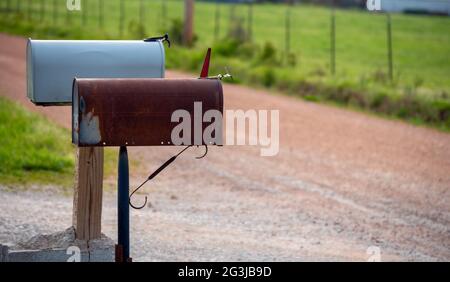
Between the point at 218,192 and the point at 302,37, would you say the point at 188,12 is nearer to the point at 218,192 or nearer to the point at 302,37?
the point at 302,37

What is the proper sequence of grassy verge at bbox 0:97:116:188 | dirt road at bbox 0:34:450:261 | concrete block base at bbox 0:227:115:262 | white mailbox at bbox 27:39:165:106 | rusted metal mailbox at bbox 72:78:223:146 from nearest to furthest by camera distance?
rusted metal mailbox at bbox 72:78:223:146
concrete block base at bbox 0:227:115:262
white mailbox at bbox 27:39:165:106
dirt road at bbox 0:34:450:261
grassy verge at bbox 0:97:116:188

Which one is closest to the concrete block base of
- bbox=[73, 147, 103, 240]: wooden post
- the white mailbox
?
bbox=[73, 147, 103, 240]: wooden post

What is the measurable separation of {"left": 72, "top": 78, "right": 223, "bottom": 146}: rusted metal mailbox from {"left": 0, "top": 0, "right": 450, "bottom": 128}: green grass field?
1104cm

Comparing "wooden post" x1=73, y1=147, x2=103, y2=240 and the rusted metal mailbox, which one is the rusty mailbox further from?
"wooden post" x1=73, y1=147, x2=103, y2=240

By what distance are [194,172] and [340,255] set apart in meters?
4.10

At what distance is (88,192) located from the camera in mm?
7082

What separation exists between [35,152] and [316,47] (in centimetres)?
1846

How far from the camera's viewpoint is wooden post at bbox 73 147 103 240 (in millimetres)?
7000

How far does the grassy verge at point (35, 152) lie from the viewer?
1191 centimetres

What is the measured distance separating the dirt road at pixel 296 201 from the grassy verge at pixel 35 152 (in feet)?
2.18

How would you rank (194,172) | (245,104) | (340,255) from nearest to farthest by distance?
1. (340,255)
2. (194,172)
3. (245,104)

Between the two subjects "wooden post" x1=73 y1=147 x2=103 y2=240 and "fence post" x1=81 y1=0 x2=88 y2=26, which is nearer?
"wooden post" x1=73 y1=147 x2=103 y2=240
